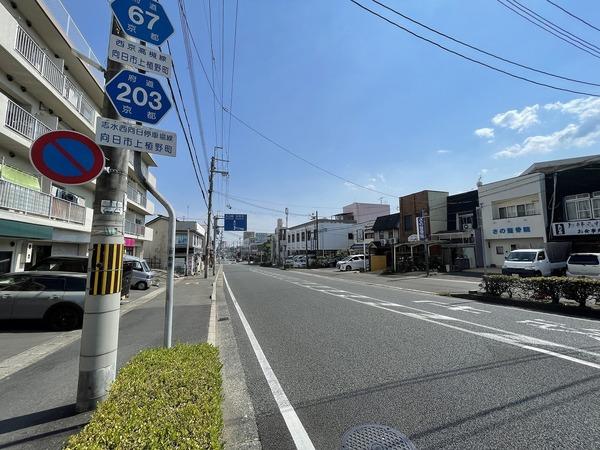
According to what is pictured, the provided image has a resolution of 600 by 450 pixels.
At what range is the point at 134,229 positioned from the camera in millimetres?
27328

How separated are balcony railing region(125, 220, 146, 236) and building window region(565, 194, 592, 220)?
33282mm

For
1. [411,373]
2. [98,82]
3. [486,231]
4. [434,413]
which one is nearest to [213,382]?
[434,413]

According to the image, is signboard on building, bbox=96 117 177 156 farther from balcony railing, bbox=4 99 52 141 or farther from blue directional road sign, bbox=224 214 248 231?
blue directional road sign, bbox=224 214 248 231

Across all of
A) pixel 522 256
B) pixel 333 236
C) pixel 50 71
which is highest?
pixel 50 71

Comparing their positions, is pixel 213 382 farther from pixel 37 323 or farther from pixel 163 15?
pixel 37 323

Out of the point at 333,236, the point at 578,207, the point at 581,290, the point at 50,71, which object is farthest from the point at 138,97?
the point at 333,236

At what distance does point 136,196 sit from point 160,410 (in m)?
29.2

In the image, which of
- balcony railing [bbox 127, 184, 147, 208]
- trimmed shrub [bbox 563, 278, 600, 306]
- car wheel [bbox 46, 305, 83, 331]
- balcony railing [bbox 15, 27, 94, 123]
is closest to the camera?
car wheel [bbox 46, 305, 83, 331]

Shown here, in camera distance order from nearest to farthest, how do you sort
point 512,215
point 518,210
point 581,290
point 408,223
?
1. point 581,290
2. point 518,210
3. point 512,215
4. point 408,223

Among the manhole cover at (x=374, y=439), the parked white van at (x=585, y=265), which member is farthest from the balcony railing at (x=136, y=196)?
the parked white van at (x=585, y=265)

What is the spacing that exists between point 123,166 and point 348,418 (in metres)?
3.90

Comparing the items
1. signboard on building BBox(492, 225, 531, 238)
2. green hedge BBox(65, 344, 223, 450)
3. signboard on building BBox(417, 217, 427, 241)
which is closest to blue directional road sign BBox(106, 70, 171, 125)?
green hedge BBox(65, 344, 223, 450)

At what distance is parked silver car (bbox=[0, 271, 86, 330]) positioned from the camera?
868 cm

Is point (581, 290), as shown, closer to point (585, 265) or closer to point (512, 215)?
point (585, 265)
